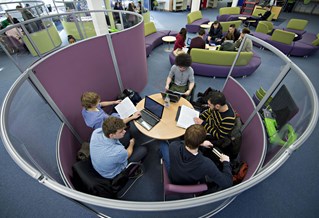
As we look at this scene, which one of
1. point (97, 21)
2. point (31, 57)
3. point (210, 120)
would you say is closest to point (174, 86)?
point (210, 120)

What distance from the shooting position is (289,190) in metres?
2.14

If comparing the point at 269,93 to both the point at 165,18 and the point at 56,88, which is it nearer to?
the point at 56,88

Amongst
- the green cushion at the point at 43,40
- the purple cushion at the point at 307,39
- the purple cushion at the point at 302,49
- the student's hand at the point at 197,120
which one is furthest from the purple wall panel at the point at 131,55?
the purple cushion at the point at 307,39

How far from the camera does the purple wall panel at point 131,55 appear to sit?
2.55m

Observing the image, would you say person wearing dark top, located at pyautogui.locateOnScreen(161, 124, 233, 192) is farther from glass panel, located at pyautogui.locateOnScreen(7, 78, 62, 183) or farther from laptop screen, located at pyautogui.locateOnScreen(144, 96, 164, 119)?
glass panel, located at pyautogui.locateOnScreen(7, 78, 62, 183)

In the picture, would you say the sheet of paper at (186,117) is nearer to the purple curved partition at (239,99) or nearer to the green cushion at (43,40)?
the purple curved partition at (239,99)

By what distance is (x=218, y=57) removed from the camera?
385cm

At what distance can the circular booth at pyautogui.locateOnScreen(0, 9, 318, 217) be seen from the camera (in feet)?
3.01

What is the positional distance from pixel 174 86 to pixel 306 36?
6.82m

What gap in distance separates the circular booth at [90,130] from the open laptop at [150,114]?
2.17 ft

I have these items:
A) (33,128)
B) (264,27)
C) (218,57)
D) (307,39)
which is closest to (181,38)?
(218,57)

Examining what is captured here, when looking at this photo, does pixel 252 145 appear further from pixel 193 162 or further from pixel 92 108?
pixel 92 108

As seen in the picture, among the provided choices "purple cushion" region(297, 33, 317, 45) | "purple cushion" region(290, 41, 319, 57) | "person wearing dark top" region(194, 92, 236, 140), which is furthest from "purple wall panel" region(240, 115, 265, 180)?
"purple cushion" region(297, 33, 317, 45)

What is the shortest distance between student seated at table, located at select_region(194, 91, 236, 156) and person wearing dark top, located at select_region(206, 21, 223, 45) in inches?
179
